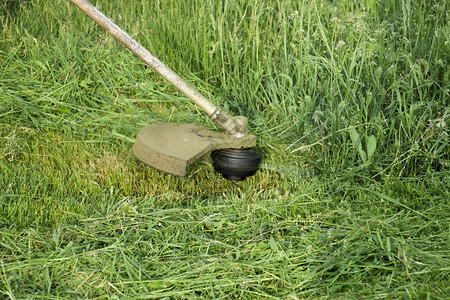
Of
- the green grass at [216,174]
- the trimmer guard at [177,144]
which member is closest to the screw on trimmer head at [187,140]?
the trimmer guard at [177,144]

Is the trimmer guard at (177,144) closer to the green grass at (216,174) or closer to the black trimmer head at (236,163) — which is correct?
the black trimmer head at (236,163)

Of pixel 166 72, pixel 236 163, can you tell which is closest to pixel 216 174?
pixel 236 163

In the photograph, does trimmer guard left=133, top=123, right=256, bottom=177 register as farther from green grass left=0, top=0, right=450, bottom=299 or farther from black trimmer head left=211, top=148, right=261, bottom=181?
green grass left=0, top=0, right=450, bottom=299

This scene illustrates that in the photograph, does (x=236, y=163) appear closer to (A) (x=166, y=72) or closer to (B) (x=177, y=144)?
(B) (x=177, y=144)

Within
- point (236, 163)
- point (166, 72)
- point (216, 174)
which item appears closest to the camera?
point (166, 72)

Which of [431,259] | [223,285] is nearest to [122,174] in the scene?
[223,285]

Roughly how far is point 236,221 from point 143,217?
0.41 meters

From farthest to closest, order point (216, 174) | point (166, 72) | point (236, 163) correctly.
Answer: point (216, 174)
point (236, 163)
point (166, 72)

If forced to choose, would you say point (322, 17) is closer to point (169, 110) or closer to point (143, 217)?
point (169, 110)

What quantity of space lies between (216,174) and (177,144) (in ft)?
1.10

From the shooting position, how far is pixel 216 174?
275 cm

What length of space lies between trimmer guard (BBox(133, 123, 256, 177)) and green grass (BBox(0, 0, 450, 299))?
18 centimetres

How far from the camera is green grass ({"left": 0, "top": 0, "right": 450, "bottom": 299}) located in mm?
1931

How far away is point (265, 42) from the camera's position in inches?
126
